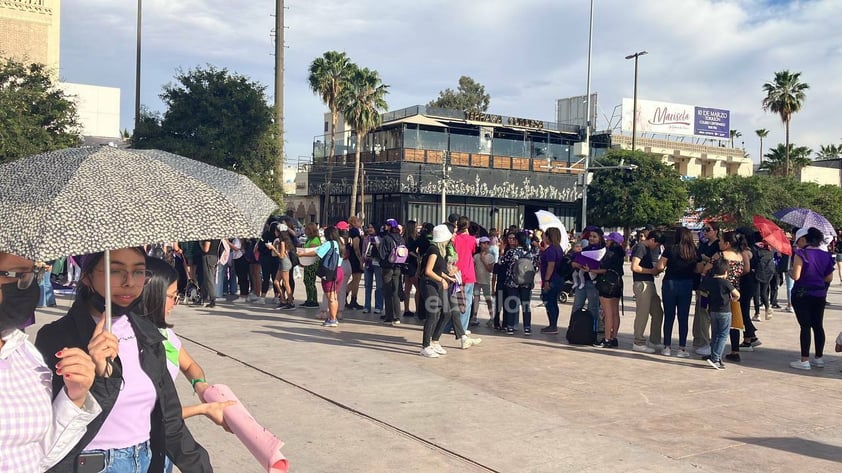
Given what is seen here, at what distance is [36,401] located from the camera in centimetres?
224

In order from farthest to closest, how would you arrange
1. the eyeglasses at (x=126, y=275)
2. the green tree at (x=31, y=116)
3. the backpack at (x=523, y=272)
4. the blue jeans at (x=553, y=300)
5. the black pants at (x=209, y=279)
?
the green tree at (x=31, y=116)
the black pants at (x=209, y=279)
the blue jeans at (x=553, y=300)
the backpack at (x=523, y=272)
the eyeglasses at (x=126, y=275)

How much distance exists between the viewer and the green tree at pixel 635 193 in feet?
143

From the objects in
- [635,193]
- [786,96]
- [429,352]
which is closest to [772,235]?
[429,352]

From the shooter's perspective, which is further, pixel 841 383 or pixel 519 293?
pixel 519 293

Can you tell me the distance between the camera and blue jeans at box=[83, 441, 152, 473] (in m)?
2.55

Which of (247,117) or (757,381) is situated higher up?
(247,117)

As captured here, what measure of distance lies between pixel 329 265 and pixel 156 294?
854 cm

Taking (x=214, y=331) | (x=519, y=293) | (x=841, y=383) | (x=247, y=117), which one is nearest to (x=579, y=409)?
(x=841, y=383)

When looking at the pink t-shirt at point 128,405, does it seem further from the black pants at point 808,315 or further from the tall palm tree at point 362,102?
the tall palm tree at point 362,102

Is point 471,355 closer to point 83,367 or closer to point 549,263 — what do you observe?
point 549,263

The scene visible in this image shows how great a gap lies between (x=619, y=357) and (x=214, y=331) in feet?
19.6

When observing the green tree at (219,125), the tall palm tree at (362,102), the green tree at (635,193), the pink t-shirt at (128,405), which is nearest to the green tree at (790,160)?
the green tree at (635,193)

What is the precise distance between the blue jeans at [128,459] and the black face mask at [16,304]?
0.53 meters

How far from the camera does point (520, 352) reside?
959cm
